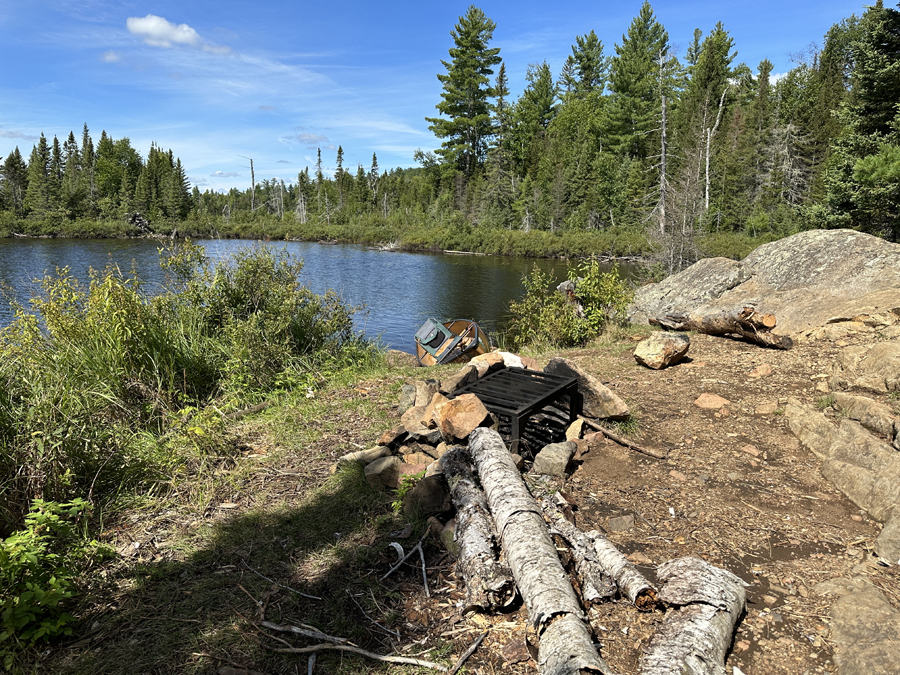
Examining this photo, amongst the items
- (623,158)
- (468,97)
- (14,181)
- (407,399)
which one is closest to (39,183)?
(14,181)

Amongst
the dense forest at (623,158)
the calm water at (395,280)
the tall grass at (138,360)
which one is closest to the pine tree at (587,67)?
the dense forest at (623,158)

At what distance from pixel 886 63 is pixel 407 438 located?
14.7m

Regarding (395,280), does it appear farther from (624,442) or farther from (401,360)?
(624,442)

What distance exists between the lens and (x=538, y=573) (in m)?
2.53

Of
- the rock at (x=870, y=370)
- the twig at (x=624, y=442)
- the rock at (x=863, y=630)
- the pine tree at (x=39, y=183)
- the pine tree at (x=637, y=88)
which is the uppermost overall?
the pine tree at (x=637, y=88)

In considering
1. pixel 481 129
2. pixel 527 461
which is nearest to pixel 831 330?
pixel 527 461

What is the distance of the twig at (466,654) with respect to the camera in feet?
7.47

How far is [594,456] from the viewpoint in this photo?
432 cm

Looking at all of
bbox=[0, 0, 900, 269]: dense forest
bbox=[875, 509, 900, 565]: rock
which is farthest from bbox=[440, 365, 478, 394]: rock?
bbox=[0, 0, 900, 269]: dense forest

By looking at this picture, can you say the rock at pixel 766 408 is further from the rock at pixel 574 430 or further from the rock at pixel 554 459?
the rock at pixel 554 459

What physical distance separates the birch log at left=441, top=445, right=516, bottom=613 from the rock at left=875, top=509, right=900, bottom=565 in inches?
→ 84.7

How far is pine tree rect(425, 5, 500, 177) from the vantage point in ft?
155

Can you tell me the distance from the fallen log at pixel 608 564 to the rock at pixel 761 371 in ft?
12.7

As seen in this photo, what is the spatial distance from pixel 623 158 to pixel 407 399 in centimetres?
4555
